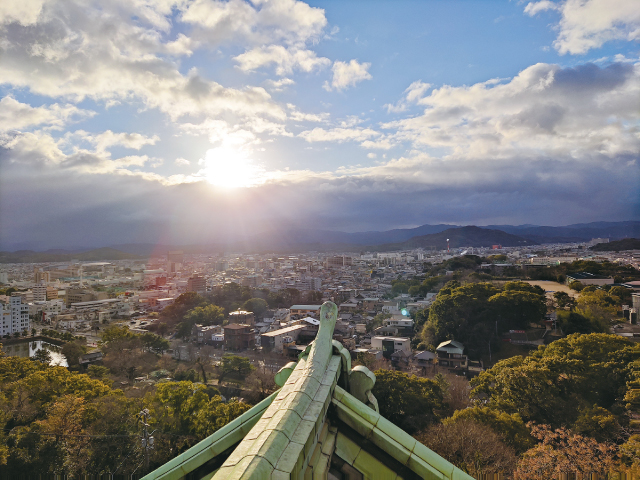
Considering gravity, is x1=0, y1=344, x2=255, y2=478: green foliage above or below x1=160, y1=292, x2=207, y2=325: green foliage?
above

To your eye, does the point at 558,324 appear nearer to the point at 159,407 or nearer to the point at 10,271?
the point at 159,407

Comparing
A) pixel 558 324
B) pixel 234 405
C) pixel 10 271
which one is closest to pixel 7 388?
pixel 234 405

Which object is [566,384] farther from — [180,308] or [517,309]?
[180,308]

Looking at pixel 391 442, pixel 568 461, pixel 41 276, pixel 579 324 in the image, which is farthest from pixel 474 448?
pixel 41 276

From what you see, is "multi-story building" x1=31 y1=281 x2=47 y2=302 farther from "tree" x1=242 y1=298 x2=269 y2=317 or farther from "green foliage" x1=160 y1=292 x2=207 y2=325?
"tree" x1=242 y1=298 x2=269 y2=317

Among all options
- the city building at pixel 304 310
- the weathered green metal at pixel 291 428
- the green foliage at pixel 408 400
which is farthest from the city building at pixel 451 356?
the weathered green metal at pixel 291 428

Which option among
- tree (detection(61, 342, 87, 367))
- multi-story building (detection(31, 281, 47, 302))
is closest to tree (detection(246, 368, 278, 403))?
tree (detection(61, 342, 87, 367))

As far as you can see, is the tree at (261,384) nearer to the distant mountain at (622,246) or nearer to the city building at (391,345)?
the city building at (391,345)
